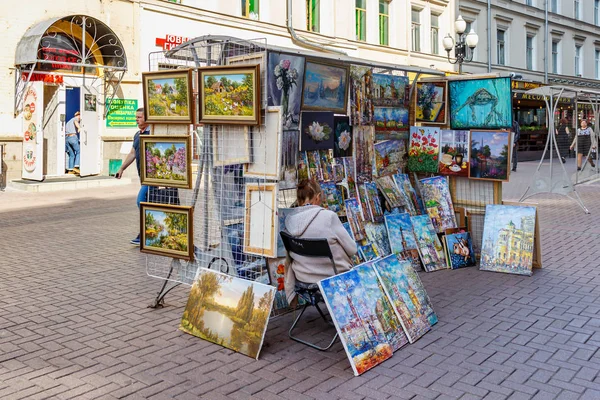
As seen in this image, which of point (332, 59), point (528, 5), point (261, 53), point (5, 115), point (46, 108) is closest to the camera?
Answer: point (261, 53)

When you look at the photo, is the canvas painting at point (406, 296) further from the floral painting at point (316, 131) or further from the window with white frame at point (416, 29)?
the window with white frame at point (416, 29)

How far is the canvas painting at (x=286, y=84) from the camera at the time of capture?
5309 millimetres

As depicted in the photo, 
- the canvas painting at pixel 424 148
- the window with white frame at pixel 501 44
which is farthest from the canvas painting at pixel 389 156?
the window with white frame at pixel 501 44

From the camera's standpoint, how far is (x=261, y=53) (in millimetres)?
5199

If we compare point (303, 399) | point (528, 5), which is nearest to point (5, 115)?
point (303, 399)

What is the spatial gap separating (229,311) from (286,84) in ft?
6.69

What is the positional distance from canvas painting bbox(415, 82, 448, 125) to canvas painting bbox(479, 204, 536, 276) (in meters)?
1.33

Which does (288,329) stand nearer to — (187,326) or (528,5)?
(187,326)

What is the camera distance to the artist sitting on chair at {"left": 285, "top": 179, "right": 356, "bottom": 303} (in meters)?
5.02

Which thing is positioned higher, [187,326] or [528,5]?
[528,5]

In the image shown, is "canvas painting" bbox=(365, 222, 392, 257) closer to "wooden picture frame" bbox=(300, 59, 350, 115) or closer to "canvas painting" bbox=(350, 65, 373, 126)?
"canvas painting" bbox=(350, 65, 373, 126)

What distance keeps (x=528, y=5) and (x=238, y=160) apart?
107 ft

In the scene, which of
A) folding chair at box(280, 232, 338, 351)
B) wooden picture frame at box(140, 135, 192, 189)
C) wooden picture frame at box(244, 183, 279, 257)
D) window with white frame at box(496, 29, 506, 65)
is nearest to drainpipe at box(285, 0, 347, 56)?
window with white frame at box(496, 29, 506, 65)

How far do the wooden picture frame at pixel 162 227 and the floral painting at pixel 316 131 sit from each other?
4.11 ft
